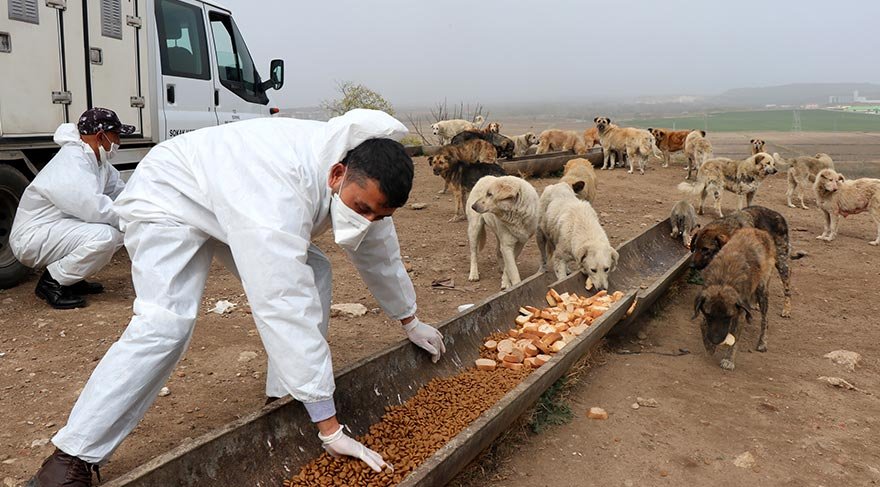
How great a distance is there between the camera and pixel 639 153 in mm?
17391

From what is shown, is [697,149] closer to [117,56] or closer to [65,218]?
[117,56]

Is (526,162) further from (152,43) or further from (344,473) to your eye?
(344,473)

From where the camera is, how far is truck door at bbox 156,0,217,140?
8.06m

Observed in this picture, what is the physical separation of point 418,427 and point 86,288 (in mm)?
4481

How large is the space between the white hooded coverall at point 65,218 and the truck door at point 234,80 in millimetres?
3357

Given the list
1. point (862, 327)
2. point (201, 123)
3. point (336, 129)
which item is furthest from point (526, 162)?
point (336, 129)

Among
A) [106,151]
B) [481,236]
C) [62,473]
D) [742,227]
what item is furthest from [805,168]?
[62,473]

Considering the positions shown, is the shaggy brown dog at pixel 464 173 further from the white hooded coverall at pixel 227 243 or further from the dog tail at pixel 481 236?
the white hooded coverall at pixel 227 243

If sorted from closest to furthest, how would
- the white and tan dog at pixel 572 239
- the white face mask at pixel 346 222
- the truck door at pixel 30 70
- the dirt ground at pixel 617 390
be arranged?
the white face mask at pixel 346 222, the dirt ground at pixel 617 390, the truck door at pixel 30 70, the white and tan dog at pixel 572 239

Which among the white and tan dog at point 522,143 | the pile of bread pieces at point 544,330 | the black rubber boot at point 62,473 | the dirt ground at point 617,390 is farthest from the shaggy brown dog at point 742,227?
the white and tan dog at point 522,143

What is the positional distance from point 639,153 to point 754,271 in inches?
492

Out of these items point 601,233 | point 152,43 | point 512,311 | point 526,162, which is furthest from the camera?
point 526,162

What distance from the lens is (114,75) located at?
732 cm

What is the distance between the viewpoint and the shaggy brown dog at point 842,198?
10.1 m
